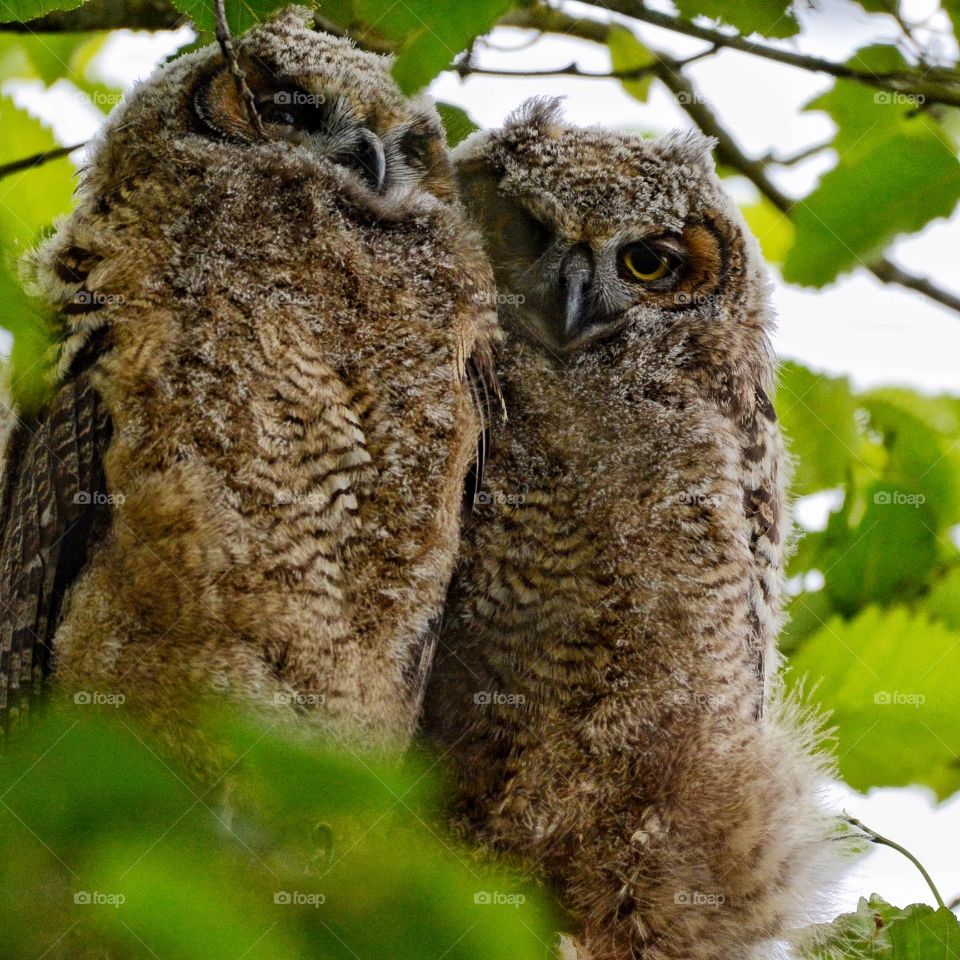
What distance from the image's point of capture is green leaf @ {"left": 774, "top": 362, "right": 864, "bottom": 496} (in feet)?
8.63

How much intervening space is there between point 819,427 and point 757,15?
49.7 inches

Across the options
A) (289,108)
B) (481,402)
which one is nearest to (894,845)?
(481,402)

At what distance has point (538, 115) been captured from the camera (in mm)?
2176

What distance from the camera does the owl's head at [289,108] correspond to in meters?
1.67

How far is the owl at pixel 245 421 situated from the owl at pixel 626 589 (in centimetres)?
19

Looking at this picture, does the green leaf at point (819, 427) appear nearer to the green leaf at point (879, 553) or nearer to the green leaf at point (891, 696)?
the green leaf at point (879, 553)

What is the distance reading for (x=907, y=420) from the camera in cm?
268

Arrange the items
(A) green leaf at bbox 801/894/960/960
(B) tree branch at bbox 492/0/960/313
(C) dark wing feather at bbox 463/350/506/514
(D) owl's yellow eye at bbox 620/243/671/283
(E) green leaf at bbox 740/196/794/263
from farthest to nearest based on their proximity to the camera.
→ (E) green leaf at bbox 740/196/794/263, (B) tree branch at bbox 492/0/960/313, (D) owl's yellow eye at bbox 620/243/671/283, (C) dark wing feather at bbox 463/350/506/514, (A) green leaf at bbox 801/894/960/960

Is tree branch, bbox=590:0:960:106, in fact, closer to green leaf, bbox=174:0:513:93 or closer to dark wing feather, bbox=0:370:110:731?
green leaf, bbox=174:0:513:93

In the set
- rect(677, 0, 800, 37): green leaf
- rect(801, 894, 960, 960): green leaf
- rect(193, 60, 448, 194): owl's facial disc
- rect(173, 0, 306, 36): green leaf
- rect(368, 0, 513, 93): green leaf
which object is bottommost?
rect(801, 894, 960, 960): green leaf

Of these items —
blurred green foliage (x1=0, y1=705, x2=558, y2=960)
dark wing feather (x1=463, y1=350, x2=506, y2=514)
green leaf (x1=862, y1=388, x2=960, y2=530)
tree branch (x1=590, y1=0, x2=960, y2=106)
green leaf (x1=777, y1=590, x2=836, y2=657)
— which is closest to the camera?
blurred green foliage (x1=0, y1=705, x2=558, y2=960)

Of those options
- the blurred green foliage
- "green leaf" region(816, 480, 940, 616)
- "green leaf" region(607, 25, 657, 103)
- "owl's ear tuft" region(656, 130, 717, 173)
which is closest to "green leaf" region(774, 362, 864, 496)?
"green leaf" region(816, 480, 940, 616)

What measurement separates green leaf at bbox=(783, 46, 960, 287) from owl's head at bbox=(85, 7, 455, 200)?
Answer: 769 millimetres

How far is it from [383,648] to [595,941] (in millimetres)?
591
